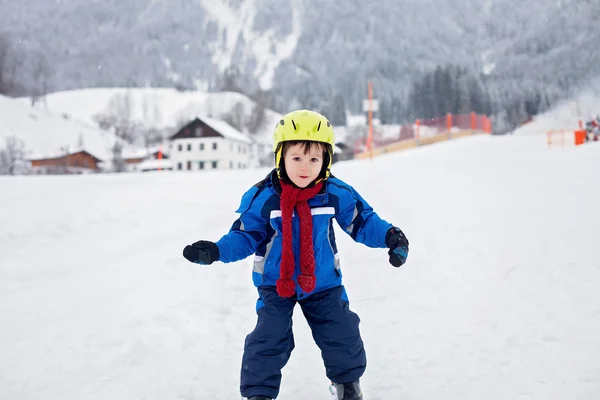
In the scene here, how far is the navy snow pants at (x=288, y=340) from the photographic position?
250 cm

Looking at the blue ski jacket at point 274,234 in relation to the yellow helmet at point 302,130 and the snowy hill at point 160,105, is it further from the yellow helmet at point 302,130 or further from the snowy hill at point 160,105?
the snowy hill at point 160,105

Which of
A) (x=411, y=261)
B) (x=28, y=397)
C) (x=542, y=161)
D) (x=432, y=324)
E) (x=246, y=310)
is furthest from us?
(x=542, y=161)

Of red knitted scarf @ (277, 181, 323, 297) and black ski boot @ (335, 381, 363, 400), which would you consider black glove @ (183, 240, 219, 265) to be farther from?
black ski boot @ (335, 381, 363, 400)

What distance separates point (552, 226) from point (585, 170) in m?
5.62

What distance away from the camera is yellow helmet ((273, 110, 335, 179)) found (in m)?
2.64

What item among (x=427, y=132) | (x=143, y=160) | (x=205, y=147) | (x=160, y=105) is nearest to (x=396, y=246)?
(x=427, y=132)

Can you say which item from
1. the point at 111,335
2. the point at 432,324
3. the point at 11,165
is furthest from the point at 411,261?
the point at 11,165

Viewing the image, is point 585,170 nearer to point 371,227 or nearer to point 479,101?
point 371,227

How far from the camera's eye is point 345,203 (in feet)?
9.16

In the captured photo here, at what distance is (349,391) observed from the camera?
2590 mm

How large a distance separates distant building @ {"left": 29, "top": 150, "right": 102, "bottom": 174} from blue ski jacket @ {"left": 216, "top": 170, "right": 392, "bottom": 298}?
50.4m

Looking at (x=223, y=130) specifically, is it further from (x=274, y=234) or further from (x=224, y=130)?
(x=274, y=234)

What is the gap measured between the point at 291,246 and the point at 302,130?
670 millimetres

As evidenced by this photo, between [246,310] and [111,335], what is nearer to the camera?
[111,335]
